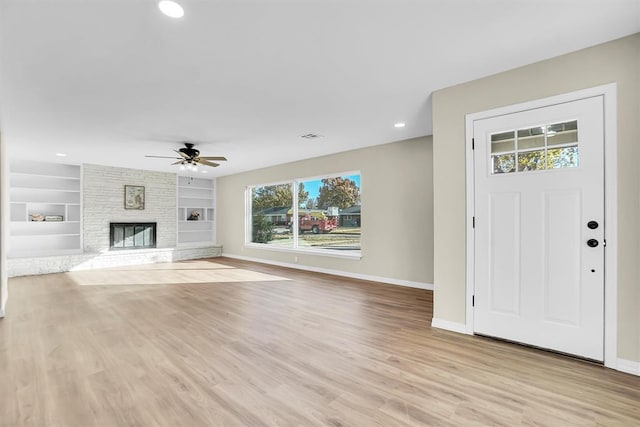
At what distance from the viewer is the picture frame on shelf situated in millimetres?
7848

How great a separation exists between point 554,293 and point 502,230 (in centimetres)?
66

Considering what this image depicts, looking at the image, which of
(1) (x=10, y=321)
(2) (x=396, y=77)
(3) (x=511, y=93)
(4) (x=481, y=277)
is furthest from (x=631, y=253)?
(1) (x=10, y=321)

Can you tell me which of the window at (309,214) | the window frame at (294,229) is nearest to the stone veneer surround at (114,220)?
the window frame at (294,229)

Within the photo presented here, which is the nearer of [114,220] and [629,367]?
[629,367]

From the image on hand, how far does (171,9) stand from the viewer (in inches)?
75.4

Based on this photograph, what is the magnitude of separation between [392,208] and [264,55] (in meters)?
3.69

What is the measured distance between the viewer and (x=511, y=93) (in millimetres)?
2809

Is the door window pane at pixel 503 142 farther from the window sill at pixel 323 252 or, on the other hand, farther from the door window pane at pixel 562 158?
the window sill at pixel 323 252

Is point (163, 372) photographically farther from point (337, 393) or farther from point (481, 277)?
point (481, 277)

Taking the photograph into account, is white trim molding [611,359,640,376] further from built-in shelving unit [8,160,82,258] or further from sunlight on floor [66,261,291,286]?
built-in shelving unit [8,160,82,258]

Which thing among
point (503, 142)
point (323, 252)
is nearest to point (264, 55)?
point (503, 142)

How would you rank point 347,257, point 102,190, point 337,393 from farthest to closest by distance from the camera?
point 102,190, point 347,257, point 337,393

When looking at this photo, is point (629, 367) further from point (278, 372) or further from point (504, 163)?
point (278, 372)

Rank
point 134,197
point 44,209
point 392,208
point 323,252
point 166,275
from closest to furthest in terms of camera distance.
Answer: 1. point 392,208
2. point 166,275
3. point 323,252
4. point 44,209
5. point 134,197
